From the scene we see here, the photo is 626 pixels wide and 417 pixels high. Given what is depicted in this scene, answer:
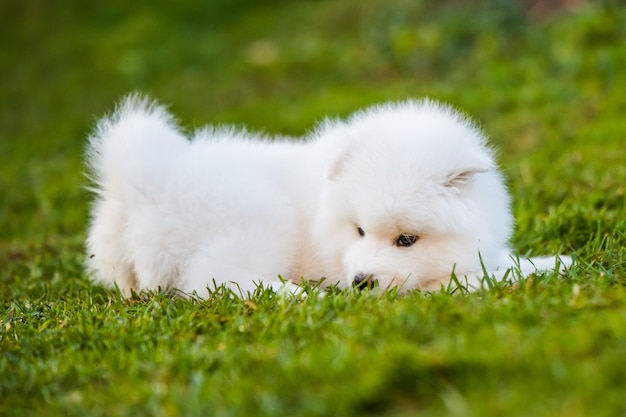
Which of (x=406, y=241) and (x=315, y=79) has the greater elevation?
(x=315, y=79)

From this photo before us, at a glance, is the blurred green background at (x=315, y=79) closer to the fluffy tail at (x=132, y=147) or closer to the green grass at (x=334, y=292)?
the green grass at (x=334, y=292)

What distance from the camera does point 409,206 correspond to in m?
3.93

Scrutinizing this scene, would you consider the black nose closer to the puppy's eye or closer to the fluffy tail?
the puppy's eye

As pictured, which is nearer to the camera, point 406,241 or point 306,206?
point 406,241

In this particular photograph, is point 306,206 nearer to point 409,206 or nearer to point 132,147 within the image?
point 409,206

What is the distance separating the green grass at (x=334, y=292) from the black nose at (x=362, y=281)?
0.66ft

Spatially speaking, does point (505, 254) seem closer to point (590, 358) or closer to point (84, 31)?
point (590, 358)

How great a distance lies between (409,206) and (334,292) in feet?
1.78

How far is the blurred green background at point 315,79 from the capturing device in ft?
22.5

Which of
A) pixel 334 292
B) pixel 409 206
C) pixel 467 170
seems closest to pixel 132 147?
pixel 334 292

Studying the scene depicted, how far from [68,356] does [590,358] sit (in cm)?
203

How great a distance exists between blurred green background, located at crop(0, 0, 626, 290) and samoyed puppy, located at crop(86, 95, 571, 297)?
125cm

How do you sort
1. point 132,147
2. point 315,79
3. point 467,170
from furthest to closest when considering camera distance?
point 315,79 < point 132,147 < point 467,170

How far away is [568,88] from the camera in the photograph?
30.9 feet
